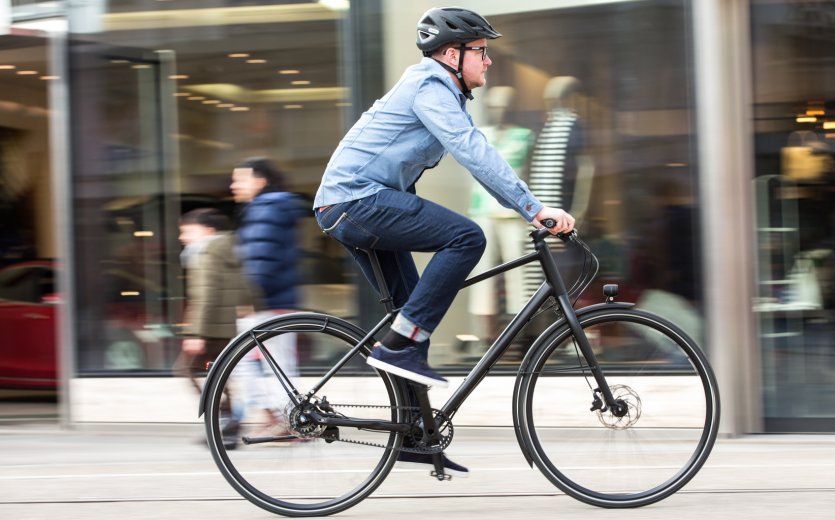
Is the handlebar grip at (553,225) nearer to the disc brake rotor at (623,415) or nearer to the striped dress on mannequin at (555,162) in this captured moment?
the disc brake rotor at (623,415)

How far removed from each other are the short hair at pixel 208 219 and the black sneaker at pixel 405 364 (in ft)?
9.51

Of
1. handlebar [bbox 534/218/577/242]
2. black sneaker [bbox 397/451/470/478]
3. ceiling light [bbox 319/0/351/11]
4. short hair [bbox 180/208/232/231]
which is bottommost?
black sneaker [bbox 397/451/470/478]

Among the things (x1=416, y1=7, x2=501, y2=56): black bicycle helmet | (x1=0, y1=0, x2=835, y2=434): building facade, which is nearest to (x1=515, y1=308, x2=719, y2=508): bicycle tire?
(x1=416, y1=7, x2=501, y2=56): black bicycle helmet

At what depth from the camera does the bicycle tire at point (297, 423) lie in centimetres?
413

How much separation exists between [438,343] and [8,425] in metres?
3.35

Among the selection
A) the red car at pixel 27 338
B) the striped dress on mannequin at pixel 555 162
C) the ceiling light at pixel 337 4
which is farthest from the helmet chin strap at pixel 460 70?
the red car at pixel 27 338

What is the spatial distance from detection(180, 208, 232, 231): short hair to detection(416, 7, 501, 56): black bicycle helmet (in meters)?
3.00

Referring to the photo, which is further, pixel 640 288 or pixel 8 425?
pixel 8 425

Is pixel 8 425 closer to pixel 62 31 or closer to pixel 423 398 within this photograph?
pixel 62 31

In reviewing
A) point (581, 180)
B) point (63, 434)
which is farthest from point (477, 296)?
point (63, 434)

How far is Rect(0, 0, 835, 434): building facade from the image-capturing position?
6.45 m

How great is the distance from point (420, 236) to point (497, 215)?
9.98 feet

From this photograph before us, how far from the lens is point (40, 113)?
10.2 m

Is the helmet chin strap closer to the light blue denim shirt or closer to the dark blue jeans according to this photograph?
the light blue denim shirt
